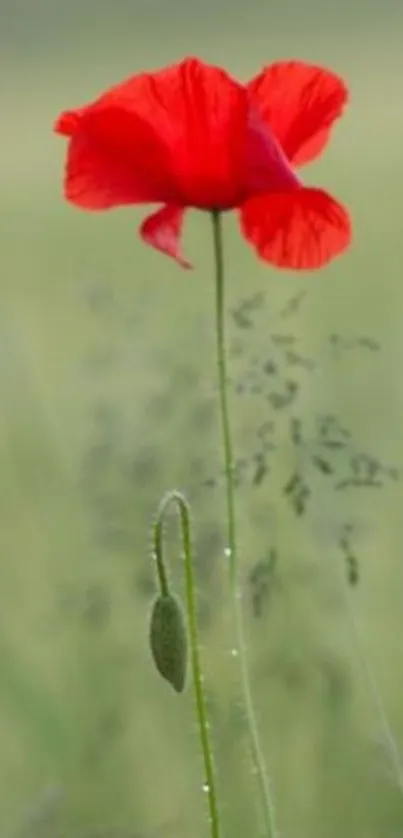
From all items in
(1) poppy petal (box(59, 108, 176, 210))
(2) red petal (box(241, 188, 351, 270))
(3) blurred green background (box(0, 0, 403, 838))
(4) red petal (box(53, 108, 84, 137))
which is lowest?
(3) blurred green background (box(0, 0, 403, 838))

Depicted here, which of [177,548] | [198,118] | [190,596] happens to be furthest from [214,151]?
[177,548]

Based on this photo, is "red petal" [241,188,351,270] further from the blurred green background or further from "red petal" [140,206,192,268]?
the blurred green background

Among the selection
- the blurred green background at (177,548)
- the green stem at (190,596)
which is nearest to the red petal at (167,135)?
the green stem at (190,596)

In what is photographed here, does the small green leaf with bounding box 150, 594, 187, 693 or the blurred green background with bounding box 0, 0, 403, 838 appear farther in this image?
the blurred green background with bounding box 0, 0, 403, 838

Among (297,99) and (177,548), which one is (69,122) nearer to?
(297,99)

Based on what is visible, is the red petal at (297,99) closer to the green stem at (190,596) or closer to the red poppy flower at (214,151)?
the red poppy flower at (214,151)

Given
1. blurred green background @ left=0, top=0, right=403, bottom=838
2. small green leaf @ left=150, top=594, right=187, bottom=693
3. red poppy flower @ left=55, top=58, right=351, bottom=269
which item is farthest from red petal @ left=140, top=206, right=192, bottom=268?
blurred green background @ left=0, top=0, right=403, bottom=838

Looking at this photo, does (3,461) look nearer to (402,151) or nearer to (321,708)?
(321,708)
